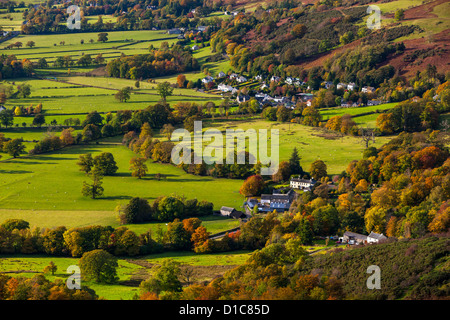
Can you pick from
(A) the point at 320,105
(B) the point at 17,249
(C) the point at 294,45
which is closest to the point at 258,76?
(C) the point at 294,45

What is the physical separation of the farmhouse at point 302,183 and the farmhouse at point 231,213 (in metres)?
9.81

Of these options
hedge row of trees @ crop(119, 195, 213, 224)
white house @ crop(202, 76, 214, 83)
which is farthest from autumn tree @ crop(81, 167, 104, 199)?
white house @ crop(202, 76, 214, 83)

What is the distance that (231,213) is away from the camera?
55125 millimetres

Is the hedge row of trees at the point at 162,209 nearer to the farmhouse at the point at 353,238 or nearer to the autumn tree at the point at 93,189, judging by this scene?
the autumn tree at the point at 93,189

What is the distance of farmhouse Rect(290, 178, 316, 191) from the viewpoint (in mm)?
61531

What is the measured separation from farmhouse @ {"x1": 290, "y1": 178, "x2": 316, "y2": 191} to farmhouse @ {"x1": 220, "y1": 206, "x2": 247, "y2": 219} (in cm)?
981

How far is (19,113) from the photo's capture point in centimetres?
8981

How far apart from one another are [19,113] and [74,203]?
37729mm

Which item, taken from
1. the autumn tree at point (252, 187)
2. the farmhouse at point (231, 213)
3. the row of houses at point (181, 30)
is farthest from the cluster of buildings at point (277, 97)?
the farmhouse at point (231, 213)

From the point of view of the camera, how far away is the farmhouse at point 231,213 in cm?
5444

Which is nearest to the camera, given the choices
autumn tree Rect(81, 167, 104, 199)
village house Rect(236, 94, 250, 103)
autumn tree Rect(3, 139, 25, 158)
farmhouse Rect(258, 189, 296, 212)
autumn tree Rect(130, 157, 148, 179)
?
farmhouse Rect(258, 189, 296, 212)

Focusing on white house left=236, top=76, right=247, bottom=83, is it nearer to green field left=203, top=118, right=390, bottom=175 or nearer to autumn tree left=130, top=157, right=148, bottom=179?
green field left=203, top=118, right=390, bottom=175

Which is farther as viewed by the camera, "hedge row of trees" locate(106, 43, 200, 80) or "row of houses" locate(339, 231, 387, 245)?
"hedge row of trees" locate(106, 43, 200, 80)
